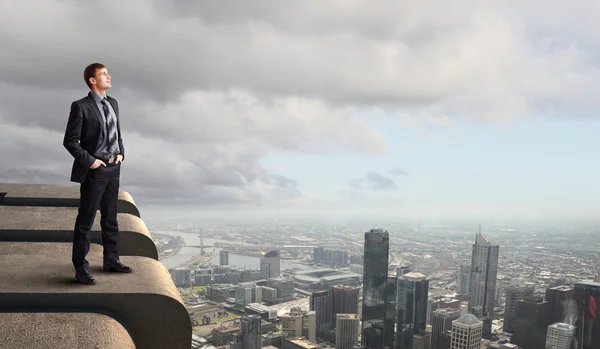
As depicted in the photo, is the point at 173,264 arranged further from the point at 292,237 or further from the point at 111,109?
the point at 111,109

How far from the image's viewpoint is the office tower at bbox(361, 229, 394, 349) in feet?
102

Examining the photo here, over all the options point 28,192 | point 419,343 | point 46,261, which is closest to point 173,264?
point 419,343

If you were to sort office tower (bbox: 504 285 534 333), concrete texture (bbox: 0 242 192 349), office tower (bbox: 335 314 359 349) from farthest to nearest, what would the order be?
office tower (bbox: 504 285 534 333) < office tower (bbox: 335 314 359 349) < concrete texture (bbox: 0 242 192 349)

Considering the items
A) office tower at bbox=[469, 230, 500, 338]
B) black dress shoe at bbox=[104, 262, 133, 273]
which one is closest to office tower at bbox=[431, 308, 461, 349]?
office tower at bbox=[469, 230, 500, 338]

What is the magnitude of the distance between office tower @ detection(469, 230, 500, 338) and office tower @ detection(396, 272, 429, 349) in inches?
158

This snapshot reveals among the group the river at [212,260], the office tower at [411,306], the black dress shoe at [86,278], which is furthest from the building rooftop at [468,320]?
the black dress shoe at [86,278]

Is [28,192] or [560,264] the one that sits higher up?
[28,192]

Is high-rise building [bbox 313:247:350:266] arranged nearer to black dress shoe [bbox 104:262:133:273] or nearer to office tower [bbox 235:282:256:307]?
office tower [bbox 235:282:256:307]

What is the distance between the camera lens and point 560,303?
29125mm

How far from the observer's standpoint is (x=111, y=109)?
2.52 metres

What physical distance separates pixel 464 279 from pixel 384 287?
338 inches

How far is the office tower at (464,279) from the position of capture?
36.4 m

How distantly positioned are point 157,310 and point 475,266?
39.1 meters

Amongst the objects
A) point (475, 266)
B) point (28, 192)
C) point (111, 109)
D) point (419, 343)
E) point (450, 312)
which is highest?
point (111, 109)
